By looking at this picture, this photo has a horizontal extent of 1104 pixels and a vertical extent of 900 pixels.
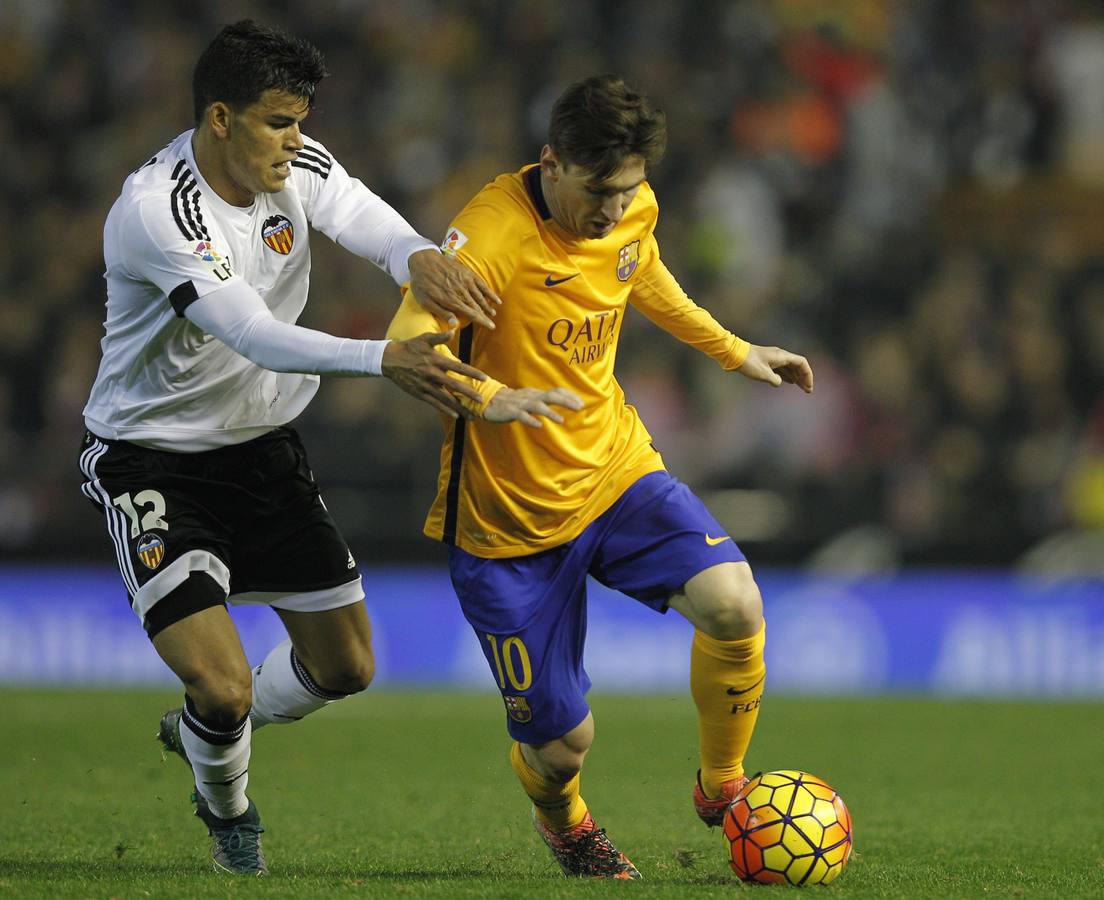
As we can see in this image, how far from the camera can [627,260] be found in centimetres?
525

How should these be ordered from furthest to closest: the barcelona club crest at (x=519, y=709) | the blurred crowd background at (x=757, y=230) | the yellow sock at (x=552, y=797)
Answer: the blurred crowd background at (x=757, y=230) → the yellow sock at (x=552, y=797) → the barcelona club crest at (x=519, y=709)

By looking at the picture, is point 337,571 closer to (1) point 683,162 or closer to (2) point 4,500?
(2) point 4,500

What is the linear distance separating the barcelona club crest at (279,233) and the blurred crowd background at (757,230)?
6520mm

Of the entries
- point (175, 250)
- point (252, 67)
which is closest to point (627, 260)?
point (252, 67)

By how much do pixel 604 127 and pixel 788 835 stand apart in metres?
2.04

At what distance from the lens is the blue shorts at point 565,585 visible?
5.12 metres

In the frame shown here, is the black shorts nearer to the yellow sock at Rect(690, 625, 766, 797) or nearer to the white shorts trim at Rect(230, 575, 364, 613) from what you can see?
the white shorts trim at Rect(230, 575, 364, 613)

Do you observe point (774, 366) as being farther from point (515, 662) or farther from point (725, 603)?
point (515, 662)

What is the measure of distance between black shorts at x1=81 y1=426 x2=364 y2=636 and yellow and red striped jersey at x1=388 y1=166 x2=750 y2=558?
1.53ft

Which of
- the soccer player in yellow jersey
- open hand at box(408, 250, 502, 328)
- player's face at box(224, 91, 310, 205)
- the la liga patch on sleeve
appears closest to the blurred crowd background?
the soccer player in yellow jersey

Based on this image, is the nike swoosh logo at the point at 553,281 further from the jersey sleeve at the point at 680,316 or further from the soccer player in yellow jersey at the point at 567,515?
the jersey sleeve at the point at 680,316

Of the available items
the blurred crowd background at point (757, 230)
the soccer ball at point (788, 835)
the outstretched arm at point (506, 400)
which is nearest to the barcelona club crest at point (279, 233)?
the outstretched arm at point (506, 400)

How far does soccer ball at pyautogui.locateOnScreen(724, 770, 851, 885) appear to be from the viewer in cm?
478

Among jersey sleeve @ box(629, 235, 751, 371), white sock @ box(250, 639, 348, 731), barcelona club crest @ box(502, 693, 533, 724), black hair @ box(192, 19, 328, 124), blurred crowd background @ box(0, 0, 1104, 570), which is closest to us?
black hair @ box(192, 19, 328, 124)
